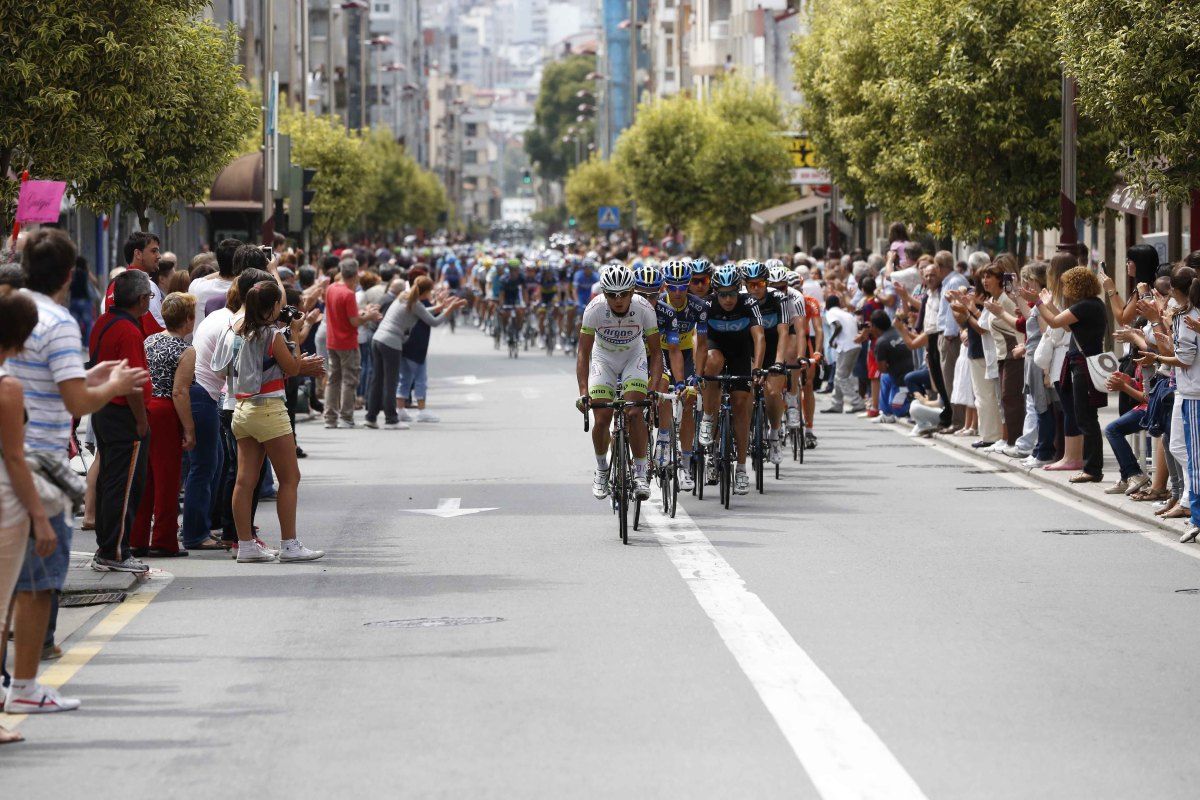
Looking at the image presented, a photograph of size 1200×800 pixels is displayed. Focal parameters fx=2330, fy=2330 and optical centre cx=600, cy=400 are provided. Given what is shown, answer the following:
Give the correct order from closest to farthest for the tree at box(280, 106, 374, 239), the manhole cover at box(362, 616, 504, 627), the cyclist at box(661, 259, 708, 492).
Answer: the manhole cover at box(362, 616, 504, 627), the cyclist at box(661, 259, 708, 492), the tree at box(280, 106, 374, 239)

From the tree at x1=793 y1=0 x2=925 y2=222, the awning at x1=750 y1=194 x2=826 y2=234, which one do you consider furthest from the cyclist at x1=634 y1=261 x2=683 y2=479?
the awning at x1=750 y1=194 x2=826 y2=234

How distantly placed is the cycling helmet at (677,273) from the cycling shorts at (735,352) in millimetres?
697

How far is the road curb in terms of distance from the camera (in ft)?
50.7

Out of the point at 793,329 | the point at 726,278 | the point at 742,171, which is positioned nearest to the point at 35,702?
the point at 726,278

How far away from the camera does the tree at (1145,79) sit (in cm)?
1873

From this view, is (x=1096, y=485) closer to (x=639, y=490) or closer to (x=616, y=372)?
(x=616, y=372)

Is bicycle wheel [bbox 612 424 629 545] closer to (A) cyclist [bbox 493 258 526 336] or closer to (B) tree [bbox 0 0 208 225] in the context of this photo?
(B) tree [bbox 0 0 208 225]

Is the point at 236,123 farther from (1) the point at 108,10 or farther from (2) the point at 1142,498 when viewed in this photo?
(2) the point at 1142,498

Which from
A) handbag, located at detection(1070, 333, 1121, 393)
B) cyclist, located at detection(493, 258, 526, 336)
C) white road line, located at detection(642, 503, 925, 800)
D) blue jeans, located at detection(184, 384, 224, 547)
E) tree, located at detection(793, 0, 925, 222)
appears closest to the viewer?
white road line, located at detection(642, 503, 925, 800)

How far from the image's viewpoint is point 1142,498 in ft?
55.3

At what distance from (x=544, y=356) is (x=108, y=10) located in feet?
97.5

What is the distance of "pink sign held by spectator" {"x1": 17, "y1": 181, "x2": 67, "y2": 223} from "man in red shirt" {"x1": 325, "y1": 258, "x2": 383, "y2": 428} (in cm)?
864

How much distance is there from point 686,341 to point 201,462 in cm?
438

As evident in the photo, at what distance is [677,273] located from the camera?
16828mm
